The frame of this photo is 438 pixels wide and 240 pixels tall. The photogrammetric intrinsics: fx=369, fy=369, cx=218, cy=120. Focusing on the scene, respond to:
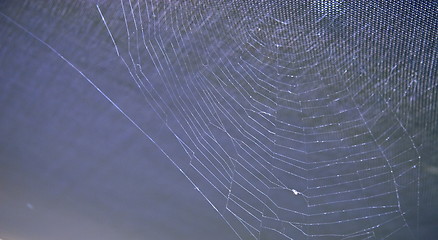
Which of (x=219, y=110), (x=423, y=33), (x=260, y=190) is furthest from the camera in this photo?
(x=260, y=190)

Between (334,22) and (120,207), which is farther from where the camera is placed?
(120,207)

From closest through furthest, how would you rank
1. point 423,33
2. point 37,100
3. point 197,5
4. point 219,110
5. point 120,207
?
point 423,33, point 197,5, point 219,110, point 37,100, point 120,207

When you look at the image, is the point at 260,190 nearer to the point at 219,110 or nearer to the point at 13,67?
the point at 219,110

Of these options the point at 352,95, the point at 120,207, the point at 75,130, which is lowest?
the point at 120,207

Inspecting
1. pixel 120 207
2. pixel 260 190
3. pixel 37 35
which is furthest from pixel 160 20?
pixel 120 207
